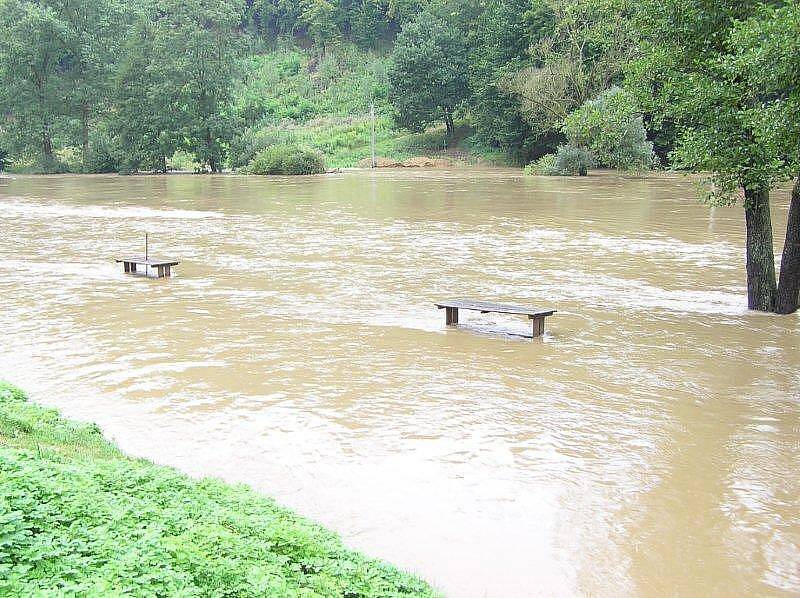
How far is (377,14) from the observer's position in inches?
3780

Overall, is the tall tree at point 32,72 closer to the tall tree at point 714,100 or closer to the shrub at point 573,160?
the shrub at point 573,160

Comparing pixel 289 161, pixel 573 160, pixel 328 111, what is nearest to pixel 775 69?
pixel 573 160

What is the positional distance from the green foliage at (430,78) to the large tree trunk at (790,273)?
56.2 m

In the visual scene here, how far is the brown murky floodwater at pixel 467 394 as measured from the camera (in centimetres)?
636

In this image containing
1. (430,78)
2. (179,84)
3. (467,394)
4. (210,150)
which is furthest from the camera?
(430,78)

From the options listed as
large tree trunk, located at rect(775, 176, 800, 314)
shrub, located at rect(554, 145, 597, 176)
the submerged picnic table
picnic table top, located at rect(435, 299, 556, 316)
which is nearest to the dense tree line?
shrub, located at rect(554, 145, 597, 176)

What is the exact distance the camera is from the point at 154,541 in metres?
4.45

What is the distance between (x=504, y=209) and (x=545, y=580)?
86.4ft

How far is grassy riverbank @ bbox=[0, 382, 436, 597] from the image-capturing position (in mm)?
4059

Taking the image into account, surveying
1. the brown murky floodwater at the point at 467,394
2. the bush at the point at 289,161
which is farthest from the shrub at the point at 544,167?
the brown murky floodwater at the point at 467,394

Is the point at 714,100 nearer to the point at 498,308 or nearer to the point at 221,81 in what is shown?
the point at 498,308

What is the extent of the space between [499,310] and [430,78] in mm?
58449

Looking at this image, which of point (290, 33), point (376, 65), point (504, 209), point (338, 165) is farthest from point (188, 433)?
point (290, 33)

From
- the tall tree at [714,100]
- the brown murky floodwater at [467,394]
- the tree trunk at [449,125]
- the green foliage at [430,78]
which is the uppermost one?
the green foliage at [430,78]
